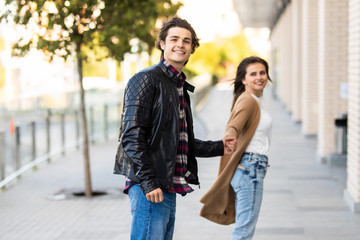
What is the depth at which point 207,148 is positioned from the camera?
3666 mm

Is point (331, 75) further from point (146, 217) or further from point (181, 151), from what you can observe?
point (146, 217)

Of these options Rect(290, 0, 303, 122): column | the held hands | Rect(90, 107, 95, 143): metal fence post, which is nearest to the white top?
the held hands

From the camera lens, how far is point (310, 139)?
551 inches

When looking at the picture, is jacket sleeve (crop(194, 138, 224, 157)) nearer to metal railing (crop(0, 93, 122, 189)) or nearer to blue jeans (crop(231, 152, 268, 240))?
blue jeans (crop(231, 152, 268, 240))

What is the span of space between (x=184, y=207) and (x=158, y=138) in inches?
165

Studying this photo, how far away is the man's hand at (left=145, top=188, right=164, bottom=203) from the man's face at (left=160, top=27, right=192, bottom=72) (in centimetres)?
71

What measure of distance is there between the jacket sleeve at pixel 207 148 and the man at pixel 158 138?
0.65ft

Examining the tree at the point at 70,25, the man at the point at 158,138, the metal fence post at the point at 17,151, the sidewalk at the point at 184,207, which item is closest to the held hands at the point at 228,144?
the man at the point at 158,138

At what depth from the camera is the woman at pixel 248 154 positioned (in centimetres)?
423

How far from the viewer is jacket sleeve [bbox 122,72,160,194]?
3.05 m

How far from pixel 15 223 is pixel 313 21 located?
364 inches

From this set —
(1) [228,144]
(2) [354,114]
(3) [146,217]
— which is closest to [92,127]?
(2) [354,114]

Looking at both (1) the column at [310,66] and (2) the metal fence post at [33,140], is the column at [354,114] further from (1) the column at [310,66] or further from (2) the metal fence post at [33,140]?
(1) the column at [310,66]

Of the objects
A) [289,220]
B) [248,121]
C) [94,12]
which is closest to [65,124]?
[94,12]
